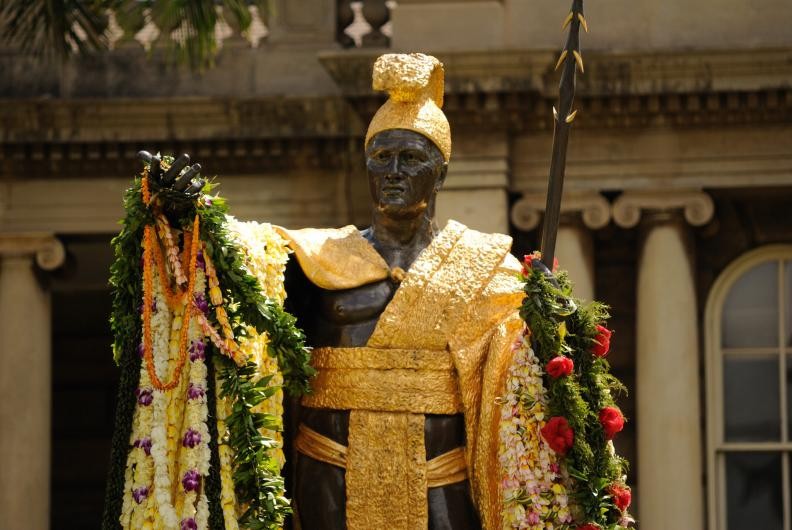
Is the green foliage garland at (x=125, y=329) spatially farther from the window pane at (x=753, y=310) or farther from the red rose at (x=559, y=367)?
the window pane at (x=753, y=310)

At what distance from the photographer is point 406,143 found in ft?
44.3

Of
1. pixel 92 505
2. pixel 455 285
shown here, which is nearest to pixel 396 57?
pixel 455 285

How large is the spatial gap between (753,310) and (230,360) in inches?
647

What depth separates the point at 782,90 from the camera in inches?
1060

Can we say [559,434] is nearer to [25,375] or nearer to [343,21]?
[343,21]

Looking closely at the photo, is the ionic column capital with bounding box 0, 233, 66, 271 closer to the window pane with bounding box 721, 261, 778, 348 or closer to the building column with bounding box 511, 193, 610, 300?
the building column with bounding box 511, 193, 610, 300

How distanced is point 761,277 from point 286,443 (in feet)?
53.2

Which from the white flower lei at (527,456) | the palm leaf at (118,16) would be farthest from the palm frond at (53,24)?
the white flower lei at (527,456)

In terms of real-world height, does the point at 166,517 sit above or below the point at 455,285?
below

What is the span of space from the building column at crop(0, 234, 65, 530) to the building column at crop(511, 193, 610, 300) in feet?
15.5

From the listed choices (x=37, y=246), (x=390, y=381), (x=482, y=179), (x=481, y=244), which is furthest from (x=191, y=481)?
(x=37, y=246)

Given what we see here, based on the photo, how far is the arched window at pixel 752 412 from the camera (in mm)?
28672

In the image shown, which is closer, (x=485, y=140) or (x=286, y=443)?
(x=286, y=443)

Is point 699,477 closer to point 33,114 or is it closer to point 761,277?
point 761,277
